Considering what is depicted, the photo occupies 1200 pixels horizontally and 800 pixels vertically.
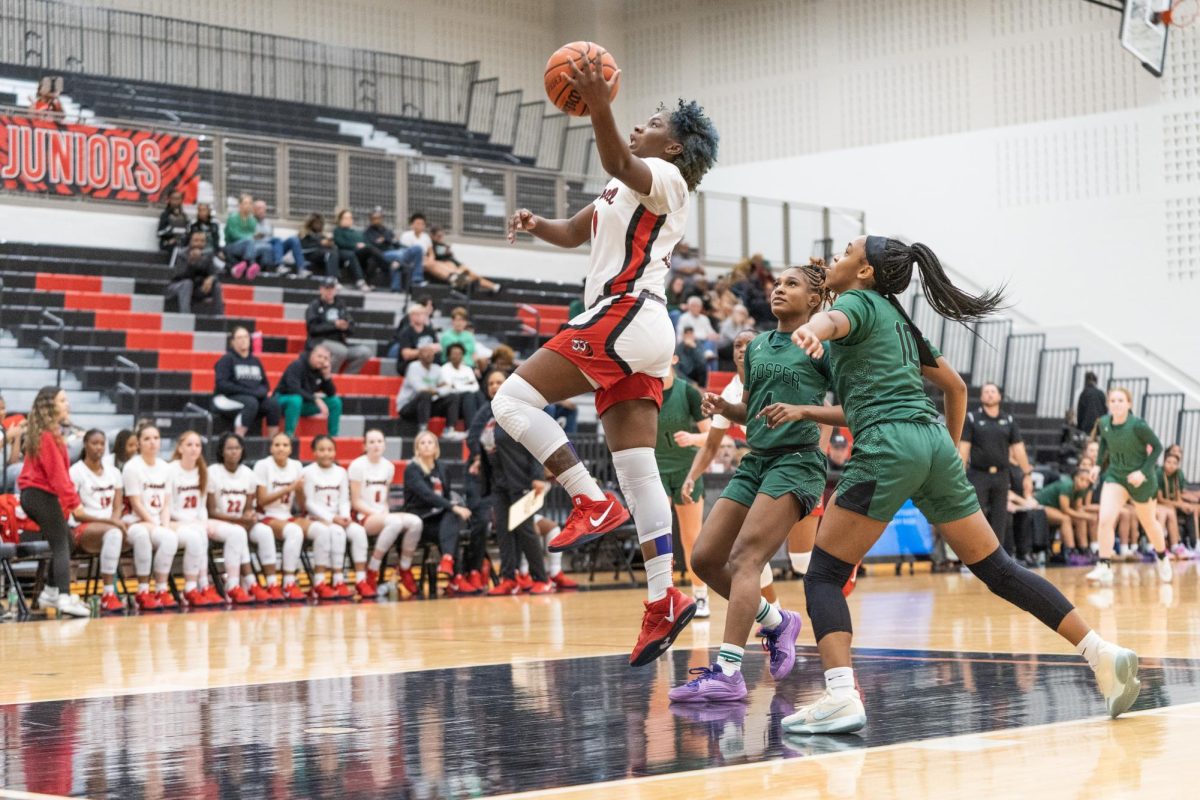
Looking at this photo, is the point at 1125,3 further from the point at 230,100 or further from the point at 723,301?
the point at 230,100

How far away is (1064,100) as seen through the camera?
24141 millimetres

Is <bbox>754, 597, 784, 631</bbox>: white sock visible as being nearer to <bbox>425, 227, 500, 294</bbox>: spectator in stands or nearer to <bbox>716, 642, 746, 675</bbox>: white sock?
<bbox>716, 642, 746, 675</bbox>: white sock

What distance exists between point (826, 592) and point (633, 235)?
4.86 feet

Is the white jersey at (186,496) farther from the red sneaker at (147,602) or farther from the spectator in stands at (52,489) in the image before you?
the spectator in stands at (52,489)

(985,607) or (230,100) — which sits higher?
(230,100)

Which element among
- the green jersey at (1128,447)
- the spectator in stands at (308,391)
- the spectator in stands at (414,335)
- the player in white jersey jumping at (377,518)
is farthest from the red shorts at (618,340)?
the spectator in stands at (414,335)

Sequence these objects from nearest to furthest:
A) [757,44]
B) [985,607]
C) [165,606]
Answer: [985,607], [165,606], [757,44]

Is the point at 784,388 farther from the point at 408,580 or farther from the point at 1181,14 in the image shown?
the point at 1181,14

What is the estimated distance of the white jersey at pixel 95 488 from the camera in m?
11.3

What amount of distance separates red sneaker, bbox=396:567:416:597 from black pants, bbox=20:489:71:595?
2.95 meters

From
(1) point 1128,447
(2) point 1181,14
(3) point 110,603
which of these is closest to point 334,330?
(3) point 110,603

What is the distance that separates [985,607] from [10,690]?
660cm

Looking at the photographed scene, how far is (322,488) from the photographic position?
12672mm

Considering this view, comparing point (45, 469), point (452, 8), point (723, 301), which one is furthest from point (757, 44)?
point (45, 469)
